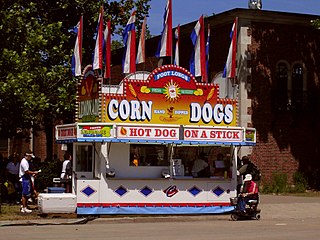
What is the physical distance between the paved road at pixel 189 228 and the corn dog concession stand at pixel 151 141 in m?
0.65

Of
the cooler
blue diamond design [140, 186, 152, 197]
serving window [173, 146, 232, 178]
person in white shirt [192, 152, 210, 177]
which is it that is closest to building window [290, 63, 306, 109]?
serving window [173, 146, 232, 178]

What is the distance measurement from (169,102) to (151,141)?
146 cm

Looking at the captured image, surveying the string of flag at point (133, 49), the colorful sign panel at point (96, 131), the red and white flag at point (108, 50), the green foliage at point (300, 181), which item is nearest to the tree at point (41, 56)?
the string of flag at point (133, 49)

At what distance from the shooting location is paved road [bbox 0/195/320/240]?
16.7m

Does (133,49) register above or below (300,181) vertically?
above

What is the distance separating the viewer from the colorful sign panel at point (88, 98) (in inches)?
867

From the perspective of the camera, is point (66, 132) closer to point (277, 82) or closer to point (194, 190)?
point (194, 190)

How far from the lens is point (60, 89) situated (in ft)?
97.1

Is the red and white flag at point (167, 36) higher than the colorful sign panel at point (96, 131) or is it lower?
higher

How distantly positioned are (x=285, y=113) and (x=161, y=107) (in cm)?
1211

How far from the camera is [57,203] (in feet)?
69.7

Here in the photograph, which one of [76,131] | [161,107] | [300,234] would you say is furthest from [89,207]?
[300,234]

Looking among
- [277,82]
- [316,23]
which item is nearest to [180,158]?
[316,23]

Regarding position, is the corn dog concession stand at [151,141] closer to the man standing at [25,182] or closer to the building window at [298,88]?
the man standing at [25,182]
